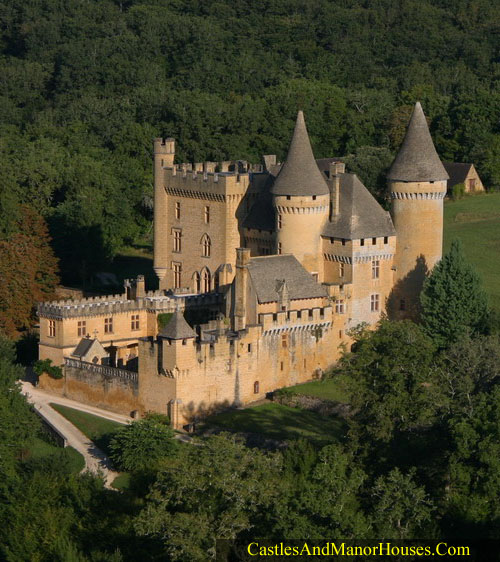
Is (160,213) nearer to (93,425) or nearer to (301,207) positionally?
(301,207)

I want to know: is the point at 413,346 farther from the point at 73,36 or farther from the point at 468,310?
the point at 73,36

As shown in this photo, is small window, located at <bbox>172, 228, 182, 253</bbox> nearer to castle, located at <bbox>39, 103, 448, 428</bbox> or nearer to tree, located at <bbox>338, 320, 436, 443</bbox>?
castle, located at <bbox>39, 103, 448, 428</bbox>

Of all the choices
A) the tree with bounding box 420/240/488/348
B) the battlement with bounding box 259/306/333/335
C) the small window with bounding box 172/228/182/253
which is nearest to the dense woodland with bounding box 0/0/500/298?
the small window with bounding box 172/228/182/253

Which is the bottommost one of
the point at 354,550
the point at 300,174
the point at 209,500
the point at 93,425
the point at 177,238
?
the point at 354,550

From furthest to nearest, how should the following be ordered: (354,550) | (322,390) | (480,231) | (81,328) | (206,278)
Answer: (480,231), (206,278), (81,328), (322,390), (354,550)

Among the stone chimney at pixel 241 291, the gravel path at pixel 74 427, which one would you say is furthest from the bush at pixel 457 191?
the gravel path at pixel 74 427

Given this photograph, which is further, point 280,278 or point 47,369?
point 47,369

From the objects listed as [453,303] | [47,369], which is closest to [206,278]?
[47,369]

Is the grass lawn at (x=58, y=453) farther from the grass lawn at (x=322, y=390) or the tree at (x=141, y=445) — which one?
the grass lawn at (x=322, y=390)
